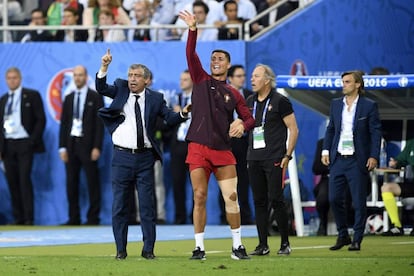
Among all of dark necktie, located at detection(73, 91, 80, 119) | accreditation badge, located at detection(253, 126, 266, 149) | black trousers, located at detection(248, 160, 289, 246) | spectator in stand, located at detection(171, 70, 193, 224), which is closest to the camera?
black trousers, located at detection(248, 160, 289, 246)

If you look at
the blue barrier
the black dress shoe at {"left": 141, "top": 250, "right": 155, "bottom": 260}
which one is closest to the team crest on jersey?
the blue barrier

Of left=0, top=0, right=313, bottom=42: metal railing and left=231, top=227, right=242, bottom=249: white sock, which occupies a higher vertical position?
left=0, top=0, right=313, bottom=42: metal railing

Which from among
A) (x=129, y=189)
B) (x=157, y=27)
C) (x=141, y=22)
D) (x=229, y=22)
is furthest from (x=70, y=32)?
(x=129, y=189)

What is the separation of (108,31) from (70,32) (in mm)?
744

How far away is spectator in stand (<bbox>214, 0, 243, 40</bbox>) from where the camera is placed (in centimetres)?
2311

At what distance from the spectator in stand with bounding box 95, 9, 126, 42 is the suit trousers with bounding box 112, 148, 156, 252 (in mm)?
9674

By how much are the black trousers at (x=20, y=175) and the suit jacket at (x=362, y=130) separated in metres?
8.81

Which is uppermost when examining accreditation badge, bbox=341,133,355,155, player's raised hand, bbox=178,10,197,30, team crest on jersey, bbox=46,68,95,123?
player's raised hand, bbox=178,10,197,30

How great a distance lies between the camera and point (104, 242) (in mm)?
18234

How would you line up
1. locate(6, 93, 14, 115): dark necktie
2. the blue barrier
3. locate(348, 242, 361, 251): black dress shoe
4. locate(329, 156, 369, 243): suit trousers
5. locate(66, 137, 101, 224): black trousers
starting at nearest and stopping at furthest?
locate(348, 242, 361, 251): black dress shoe → locate(329, 156, 369, 243): suit trousers → the blue barrier → locate(66, 137, 101, 224): black trousers → locate(6, 93, 14, 115): dark necktie

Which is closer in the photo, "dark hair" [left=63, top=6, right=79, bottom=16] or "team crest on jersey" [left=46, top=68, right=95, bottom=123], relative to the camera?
"dark hair" [left=63, top=6, right=79, bottom=16]

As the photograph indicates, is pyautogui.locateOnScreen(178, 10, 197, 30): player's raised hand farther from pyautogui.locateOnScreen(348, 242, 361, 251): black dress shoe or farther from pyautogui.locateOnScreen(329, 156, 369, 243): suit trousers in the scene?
pyautogui.locateOnScreen(348, 242, 361, 251): black dress shoe

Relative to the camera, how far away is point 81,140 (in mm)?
23406

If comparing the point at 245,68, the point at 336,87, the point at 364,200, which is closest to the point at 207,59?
the point at 245,68
